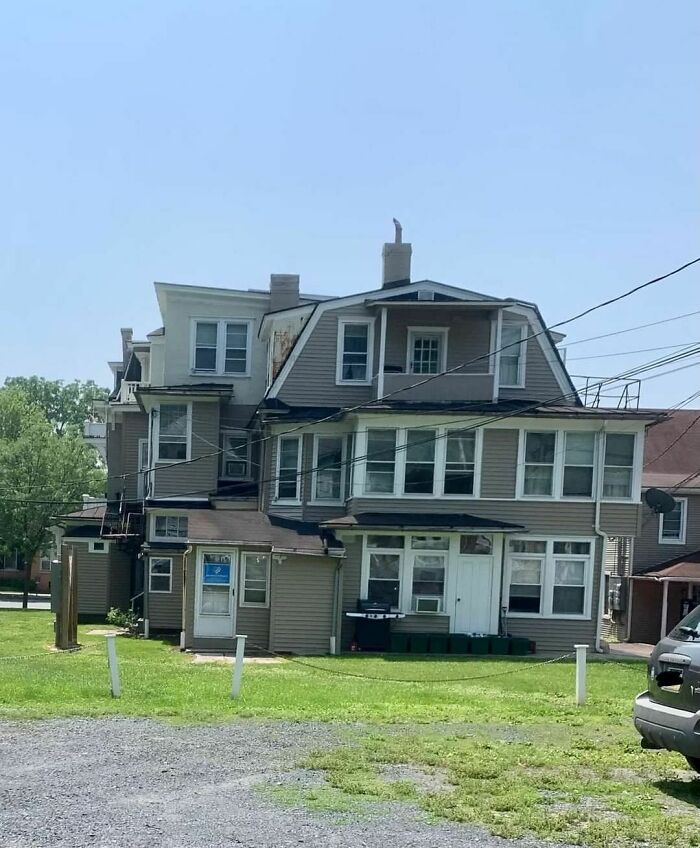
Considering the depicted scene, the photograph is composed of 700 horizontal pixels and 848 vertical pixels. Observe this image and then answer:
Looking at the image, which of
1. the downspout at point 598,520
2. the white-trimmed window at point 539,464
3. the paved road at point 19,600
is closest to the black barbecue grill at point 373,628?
the white-trimmed window at point 539,464

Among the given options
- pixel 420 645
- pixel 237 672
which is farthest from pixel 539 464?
pixel 237 672

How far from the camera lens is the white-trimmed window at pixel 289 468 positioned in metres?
25.0

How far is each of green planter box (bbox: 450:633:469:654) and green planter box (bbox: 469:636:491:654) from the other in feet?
0.32

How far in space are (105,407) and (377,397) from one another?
544 inches

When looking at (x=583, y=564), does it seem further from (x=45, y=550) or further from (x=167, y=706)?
(x=45, y=550)

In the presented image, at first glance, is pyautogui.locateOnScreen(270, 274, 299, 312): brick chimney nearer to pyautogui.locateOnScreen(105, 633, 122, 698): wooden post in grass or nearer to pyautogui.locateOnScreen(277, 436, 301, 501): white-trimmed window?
pyautogui.locateOnScreen(277, 436, 301, 501): white-trimmed window

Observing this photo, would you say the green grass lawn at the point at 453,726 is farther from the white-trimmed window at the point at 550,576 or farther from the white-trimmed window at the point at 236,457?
the white-trimmed window at the point at 236,457

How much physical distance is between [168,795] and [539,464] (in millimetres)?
17934

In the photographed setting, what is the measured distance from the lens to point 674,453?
31.7 meters

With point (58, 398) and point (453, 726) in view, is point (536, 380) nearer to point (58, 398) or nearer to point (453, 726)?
point (453, 726)

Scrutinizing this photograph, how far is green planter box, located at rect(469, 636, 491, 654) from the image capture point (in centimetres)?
2258

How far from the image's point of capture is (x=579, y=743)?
383 inches

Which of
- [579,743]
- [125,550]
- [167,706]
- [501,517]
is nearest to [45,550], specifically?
[125,550]

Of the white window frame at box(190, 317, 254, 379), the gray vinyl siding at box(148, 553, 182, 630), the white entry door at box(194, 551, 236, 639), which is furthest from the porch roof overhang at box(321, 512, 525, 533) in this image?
the white window frame at box(190, 317, 254, 379)
